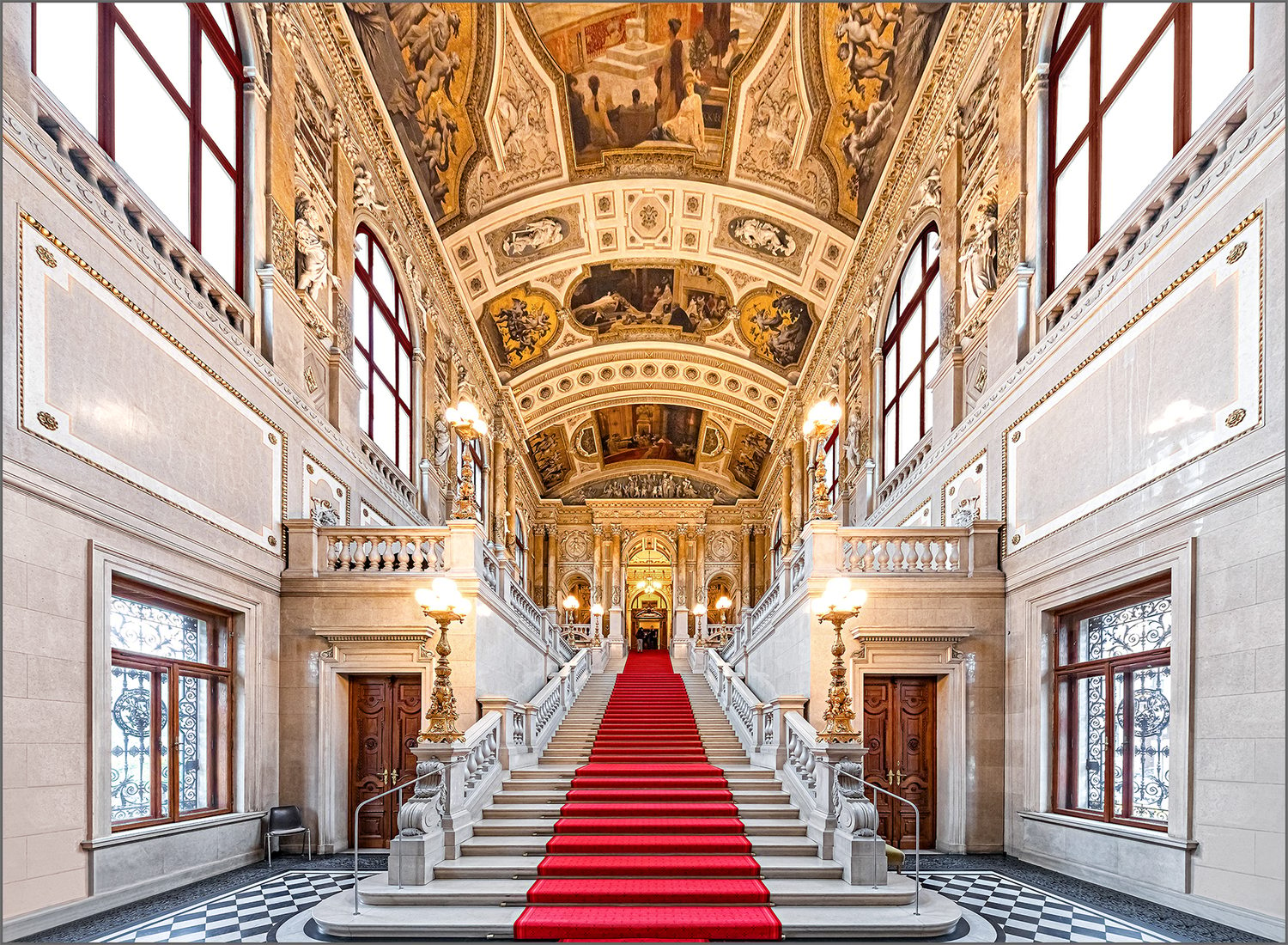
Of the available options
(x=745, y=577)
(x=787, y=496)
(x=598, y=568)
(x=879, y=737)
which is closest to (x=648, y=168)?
(x=787, y=496)

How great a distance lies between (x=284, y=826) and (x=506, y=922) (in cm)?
507

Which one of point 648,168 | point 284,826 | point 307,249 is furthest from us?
point 648,168

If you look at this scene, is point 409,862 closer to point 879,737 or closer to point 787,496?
point 879,737

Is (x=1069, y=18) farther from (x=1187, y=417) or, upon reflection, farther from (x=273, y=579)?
(x=273, y=579)

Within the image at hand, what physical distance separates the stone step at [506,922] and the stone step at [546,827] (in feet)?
6.22

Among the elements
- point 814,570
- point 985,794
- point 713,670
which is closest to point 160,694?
point 814,570

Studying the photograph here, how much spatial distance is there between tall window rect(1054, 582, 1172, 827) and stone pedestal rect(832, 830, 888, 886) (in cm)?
251

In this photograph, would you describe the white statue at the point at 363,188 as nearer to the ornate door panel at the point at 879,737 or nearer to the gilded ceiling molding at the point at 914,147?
the gilded ceiling molding at the point at 914,147

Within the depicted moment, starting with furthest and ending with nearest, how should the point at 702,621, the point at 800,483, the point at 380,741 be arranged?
the point at 702,621 → the point at 800,483 → the point at 380,741

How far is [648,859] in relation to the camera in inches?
346

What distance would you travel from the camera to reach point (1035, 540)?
434 inches

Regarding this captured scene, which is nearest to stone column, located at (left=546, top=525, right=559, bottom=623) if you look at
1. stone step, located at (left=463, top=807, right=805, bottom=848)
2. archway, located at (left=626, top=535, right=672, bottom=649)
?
archway, located at (left=626, top=535, right=672, bottom=649)

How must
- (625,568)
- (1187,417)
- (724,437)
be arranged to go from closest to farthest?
(1187,417) → (724,437) → (625,568)

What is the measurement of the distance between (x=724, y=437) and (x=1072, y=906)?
89.2 feet
